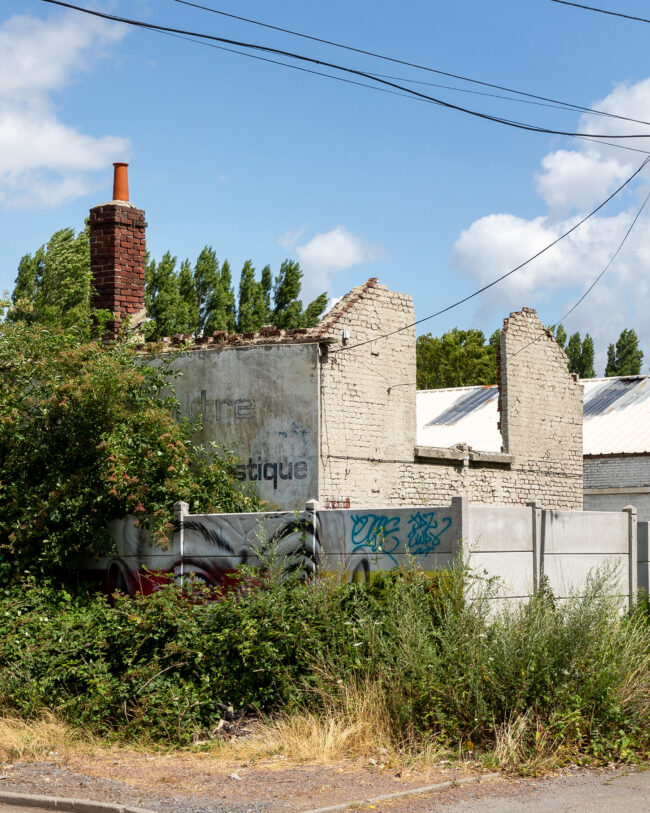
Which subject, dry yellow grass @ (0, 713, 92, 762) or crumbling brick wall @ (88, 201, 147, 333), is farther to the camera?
crumbling brick wall @ (88, 201, 147, 333)

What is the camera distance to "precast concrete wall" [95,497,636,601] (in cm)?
967

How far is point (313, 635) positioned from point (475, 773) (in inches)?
80.6

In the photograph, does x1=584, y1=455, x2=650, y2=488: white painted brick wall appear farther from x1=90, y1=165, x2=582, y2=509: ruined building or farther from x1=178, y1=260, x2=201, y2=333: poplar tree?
x1=178, y1=260, x2=201, y2=333: poplar tree

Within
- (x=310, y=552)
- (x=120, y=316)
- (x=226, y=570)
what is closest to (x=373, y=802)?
(x=310, y=552)

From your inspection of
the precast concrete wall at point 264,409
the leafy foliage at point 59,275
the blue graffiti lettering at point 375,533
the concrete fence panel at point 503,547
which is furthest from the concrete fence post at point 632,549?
the leafy foliage at point 59,275

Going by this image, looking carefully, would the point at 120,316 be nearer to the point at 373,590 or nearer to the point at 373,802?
the point at 373,590

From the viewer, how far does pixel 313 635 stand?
944 cm

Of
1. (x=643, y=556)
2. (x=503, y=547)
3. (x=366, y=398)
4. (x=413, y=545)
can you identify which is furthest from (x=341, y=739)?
(x=366, y=398)

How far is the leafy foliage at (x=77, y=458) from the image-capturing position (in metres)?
12.2

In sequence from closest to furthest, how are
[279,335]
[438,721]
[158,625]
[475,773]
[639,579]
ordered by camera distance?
[475,773] → [438,721] → [158,625] → [639,579] → [279,335]

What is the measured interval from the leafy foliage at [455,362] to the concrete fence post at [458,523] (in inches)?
1581

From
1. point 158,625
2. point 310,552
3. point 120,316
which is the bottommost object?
point 158,625

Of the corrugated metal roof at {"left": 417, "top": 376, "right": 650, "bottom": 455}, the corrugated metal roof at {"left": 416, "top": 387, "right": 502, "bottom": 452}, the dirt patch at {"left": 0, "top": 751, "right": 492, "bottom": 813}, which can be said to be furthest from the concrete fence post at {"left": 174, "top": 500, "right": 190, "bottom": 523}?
the corrugated metal roof at {"left": 417, "top": 376, "right": 650, "bottom": 455}

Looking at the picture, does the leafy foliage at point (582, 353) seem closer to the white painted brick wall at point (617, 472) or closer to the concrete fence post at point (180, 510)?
the white painted brick wall at point (617, 472)
